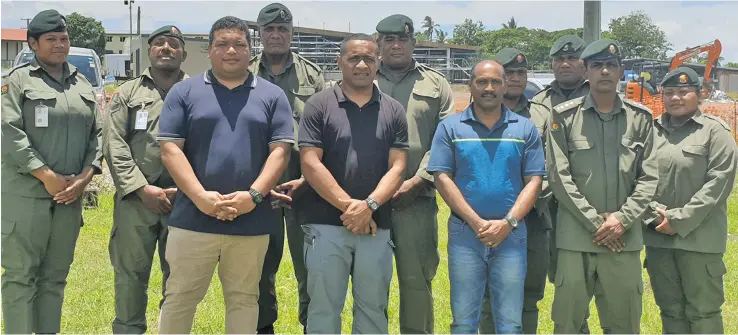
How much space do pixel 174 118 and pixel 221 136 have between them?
289 mm

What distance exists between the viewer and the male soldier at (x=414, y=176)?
15.4ft

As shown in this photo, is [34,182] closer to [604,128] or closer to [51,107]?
[51,107]

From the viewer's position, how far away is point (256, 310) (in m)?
4.22

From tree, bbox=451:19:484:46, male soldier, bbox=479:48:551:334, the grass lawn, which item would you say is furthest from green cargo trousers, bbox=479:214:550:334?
tree, bbox=451:19:484:46

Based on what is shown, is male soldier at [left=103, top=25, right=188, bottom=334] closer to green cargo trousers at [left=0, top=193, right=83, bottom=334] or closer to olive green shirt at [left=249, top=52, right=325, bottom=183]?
green cargo trousers at [left=0, top=193, right=83, bottom=334]

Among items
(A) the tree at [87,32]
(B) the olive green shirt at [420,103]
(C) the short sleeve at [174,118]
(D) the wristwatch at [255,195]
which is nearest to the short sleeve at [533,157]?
(B) the olive green shirt at [420,103]

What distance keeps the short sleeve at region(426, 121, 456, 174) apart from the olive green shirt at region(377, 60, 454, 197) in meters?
0.43

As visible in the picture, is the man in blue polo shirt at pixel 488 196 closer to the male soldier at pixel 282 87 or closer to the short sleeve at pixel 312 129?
the short sleeve at pixel 312 129

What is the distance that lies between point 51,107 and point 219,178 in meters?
1.51

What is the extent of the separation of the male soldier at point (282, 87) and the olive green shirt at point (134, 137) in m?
0.76

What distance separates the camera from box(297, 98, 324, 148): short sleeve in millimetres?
4145

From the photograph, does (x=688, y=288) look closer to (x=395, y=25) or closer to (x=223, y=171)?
(x=395, y=25)

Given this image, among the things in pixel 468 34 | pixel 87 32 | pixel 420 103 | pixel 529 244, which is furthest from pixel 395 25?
pixel 468 34

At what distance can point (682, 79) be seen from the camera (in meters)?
4.71
